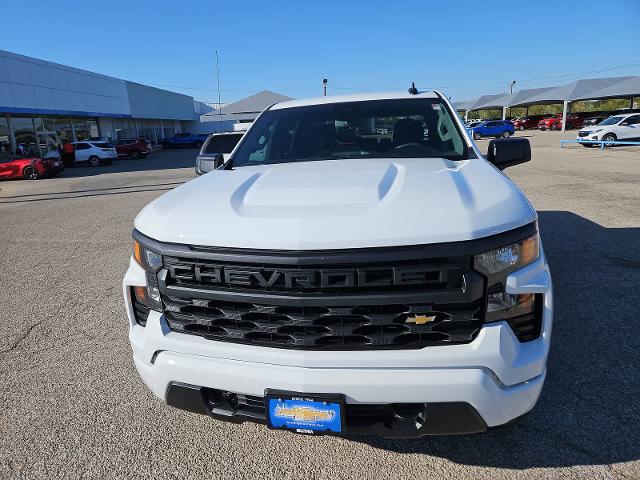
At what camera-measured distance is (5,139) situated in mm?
26141

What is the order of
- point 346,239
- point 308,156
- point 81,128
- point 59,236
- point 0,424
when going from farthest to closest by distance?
1. point 81,128
2. point 59,236
3. point 308,156
4. point 0,424
5. point 346,239

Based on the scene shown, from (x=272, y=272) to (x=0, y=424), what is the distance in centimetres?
216

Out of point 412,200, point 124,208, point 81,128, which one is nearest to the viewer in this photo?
point 412,200

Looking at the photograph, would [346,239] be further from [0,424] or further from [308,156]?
[0,424]

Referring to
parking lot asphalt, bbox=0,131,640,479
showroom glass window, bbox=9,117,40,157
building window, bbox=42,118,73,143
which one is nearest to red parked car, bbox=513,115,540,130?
building window, bbox=42,118,73,143

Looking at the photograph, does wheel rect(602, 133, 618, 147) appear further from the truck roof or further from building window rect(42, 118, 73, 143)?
building window rect(42, 118, 73, 143)

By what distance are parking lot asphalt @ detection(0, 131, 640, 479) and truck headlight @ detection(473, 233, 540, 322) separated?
845mm

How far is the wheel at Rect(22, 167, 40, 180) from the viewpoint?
19.2 meters

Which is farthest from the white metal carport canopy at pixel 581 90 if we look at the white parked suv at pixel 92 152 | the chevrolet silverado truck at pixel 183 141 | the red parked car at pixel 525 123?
the white parked suv at pixel 92 152

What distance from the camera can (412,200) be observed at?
1.87 meters

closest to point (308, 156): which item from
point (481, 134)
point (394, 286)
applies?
point (394, 286)

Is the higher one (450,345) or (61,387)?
(450,345)

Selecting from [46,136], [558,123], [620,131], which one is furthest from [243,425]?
[558,123]

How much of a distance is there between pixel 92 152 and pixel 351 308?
28.1 meters
